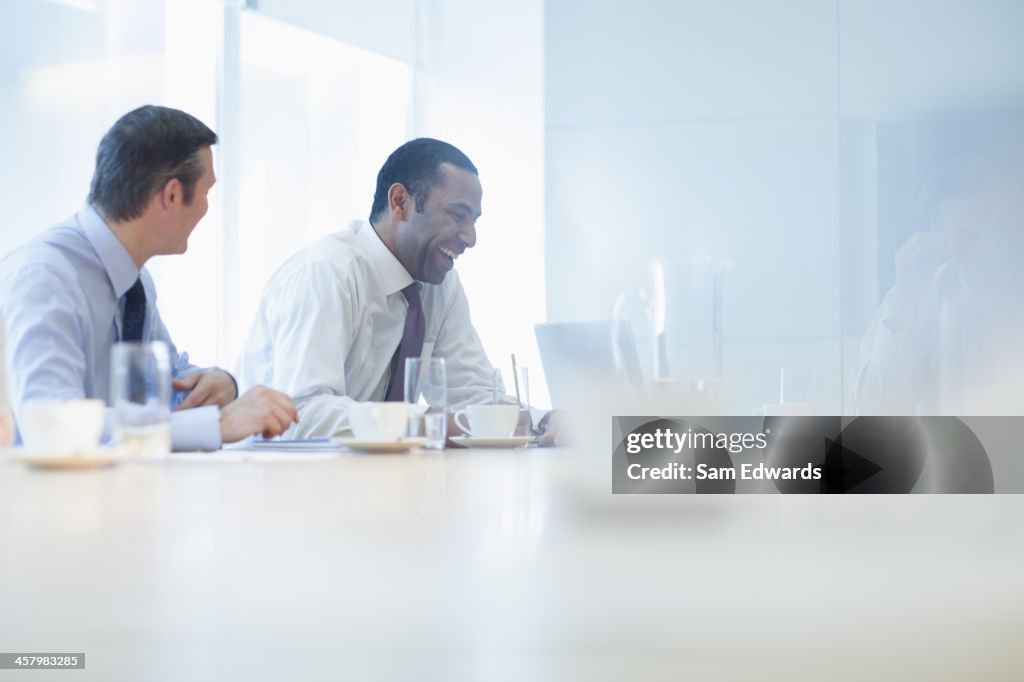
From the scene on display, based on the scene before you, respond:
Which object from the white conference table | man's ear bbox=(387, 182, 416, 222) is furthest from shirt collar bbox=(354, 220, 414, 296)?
the white conference table

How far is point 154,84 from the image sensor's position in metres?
4.09

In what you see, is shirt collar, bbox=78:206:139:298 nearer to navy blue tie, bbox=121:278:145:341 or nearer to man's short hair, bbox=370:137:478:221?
navy blue tie, bbox=121:278:145:341

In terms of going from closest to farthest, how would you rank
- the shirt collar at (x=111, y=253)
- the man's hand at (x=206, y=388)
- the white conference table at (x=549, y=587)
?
the white conference table at (x=549, y=587)
the man's hand at (x=206, y=388)
the shirt collar at (x=111, y=253)

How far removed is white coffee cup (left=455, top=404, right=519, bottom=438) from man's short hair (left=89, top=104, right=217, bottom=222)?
43.4 inches

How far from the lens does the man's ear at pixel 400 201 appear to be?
3.38 m

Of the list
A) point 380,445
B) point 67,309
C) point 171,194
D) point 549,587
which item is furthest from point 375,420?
point 171,194

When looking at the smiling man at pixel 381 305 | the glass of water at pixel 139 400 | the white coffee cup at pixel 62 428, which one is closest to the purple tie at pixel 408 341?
the smiling man at pixel 381 305

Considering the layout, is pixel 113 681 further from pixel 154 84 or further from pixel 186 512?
pixel 154 84

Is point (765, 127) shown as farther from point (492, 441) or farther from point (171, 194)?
point (492, 441)

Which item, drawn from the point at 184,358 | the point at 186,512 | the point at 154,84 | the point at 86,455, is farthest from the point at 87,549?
the point at 154,84

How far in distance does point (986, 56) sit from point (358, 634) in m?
4.49

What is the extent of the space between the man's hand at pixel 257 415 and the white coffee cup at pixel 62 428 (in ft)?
1.99

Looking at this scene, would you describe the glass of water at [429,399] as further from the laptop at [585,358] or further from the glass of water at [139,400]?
the glass of water at [139,400]

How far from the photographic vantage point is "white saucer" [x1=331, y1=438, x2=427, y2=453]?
→ 1.38 meters
